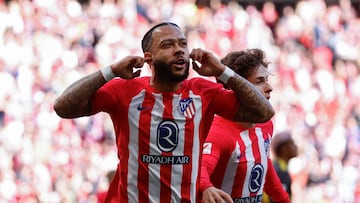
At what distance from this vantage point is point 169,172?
430cm

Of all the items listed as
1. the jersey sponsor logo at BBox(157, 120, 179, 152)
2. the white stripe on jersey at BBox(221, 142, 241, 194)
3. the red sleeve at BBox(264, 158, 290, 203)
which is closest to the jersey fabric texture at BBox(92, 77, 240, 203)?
the jersey sponsor logo at BBox(157, 120, 179, 152)

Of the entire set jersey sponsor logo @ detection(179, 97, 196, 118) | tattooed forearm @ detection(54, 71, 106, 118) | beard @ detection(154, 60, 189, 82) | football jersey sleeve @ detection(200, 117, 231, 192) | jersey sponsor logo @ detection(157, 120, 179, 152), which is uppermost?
beard @ detection(154, 60, 189, 82)

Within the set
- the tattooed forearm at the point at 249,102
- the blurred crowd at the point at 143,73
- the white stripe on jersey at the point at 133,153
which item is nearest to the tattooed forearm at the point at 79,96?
the white stripe on jersey at the point at 133,153

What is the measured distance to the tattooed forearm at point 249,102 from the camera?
14.2 feet

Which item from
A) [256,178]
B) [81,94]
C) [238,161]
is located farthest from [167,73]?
[256,178]

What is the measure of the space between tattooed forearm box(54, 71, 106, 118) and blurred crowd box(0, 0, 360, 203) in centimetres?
1095

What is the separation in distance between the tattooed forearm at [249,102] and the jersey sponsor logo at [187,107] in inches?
6.9

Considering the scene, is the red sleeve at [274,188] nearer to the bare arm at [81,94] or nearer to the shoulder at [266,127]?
the shoulder at [266,127]

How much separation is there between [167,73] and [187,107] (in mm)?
208

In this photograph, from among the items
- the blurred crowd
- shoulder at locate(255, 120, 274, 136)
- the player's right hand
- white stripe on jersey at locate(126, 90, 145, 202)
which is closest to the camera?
the player's right hand

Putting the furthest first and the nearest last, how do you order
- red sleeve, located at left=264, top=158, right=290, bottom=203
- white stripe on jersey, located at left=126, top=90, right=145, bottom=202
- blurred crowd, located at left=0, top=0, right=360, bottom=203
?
1. blurred crowd, located at left=0, top=0, right=360, bottom=203
2. red sleeve, located at left=264, top=158, right=290, bottom=203
3. white stripe on jersey, located at left=126, top=90, right=145, bottom=202

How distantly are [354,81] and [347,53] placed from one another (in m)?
0.96

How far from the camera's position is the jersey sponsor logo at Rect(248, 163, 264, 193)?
4977 mm

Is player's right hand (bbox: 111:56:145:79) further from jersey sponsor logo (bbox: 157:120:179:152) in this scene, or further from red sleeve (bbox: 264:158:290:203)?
red sleeve (bbox: 264:158:290:203)
